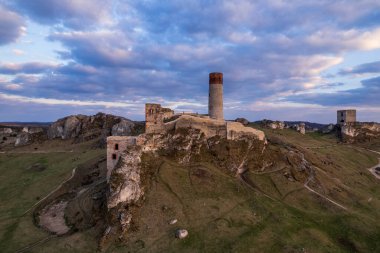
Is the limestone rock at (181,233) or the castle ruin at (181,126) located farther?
the castle ruin at (181,126)

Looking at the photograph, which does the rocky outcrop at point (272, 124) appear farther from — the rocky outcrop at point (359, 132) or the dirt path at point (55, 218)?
the dirt path at point (55, 218)

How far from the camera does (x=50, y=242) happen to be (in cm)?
5603

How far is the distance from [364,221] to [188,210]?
31695 mm

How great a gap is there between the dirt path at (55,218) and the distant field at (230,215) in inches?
76.6

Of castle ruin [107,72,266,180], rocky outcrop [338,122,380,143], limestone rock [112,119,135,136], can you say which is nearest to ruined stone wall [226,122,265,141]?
castle ruin [107,72,266,180]

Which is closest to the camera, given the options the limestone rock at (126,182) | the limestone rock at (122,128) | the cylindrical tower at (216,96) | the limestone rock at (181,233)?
the limestone rock at (181,233)

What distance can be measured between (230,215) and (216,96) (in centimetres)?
3275

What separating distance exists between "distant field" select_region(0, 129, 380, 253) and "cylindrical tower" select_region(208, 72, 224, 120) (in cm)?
1501

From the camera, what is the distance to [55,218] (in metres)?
66.9

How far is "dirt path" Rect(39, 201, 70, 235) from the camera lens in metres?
62.2

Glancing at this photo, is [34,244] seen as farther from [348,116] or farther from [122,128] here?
[348,116]

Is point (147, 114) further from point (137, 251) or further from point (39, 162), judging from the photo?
point (39, 162)

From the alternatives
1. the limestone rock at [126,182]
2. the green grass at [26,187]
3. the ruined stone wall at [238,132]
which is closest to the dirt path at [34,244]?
the green grass at [26,187]

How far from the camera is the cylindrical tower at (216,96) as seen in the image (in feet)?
272
